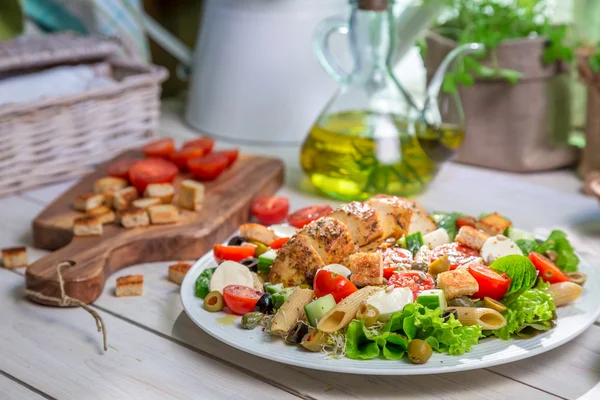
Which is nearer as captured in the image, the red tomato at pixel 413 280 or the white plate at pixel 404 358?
the white plate at pixel 404 358

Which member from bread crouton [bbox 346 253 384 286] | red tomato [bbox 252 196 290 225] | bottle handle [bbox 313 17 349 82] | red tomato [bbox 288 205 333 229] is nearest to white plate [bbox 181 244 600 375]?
bread crouton [bbox 346 253 384 286]

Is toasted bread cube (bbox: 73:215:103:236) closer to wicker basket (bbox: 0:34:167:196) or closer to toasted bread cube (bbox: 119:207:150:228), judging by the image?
toasted bread cube (bbox: 119:207:150:228)

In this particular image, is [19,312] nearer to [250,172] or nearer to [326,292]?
[326,292]

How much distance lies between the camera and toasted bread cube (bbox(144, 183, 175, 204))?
4.24 feet

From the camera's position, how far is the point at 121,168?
1.38 m

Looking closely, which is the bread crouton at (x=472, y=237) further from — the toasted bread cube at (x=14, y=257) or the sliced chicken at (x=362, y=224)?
the toasted bread cube at (x=14, y=257)

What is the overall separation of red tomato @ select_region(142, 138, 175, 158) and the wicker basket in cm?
13

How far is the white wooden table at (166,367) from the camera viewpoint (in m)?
0.88

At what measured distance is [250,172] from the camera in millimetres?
1464

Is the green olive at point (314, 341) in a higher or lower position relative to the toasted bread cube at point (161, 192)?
higher

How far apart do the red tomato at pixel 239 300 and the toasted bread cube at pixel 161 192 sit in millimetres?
378

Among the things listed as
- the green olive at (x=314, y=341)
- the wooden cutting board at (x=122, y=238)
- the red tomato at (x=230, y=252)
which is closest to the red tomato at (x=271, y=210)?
the wooden cutting board at (x=122, y=238)

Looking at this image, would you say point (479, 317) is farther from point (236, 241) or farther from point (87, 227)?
point (87, 227)

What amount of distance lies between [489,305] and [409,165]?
0.50 metres
